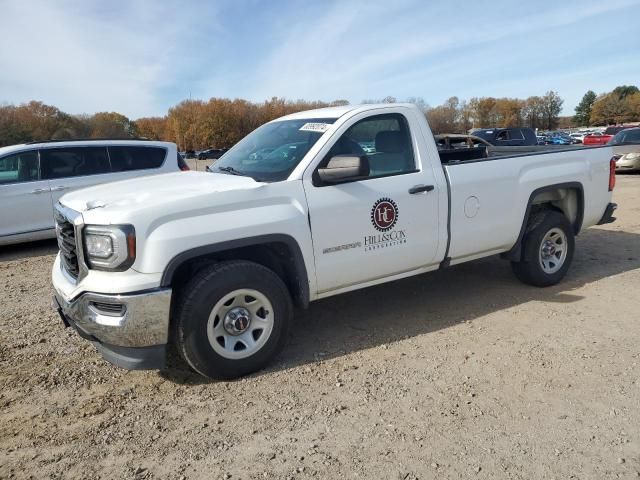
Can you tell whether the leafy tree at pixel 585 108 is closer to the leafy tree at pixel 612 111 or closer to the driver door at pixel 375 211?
the leafy tree at pixel 612 111

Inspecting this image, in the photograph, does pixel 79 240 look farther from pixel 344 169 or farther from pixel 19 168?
pixel 19 168

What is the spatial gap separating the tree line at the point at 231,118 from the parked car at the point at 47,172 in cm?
5621

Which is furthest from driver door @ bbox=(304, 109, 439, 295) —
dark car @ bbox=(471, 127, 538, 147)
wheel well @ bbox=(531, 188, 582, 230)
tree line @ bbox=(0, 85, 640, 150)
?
tree line @ bbox=(0, 85, 640, 150)

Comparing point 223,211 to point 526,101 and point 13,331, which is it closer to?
point 13,331

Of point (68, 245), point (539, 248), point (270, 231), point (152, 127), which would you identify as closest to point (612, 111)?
point (152, 127)

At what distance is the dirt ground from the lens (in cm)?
273

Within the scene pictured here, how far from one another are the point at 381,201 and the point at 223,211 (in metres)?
1.30

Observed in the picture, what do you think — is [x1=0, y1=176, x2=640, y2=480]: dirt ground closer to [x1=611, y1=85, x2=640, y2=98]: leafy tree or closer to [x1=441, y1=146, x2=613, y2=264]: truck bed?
[x1=441, y1=146, x2=613, y2=264]: truck bed

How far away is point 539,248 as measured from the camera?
207 inches

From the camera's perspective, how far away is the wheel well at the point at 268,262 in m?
3.56

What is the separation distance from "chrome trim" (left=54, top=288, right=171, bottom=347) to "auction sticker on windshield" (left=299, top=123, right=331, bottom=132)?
5.81ft

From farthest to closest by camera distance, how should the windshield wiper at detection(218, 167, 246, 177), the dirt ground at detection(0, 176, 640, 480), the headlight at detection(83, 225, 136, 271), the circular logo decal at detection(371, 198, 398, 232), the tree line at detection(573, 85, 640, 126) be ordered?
the tree line at detection(573, 85, 640, 126), the windshield wiper at detection(218, 167, 246, 177), the circular logo decal at detection(371, 198, 398, 232), the headlight at detection(83, 225, 136, 271), the dirt ground at detection(0, 176, 640, 480)

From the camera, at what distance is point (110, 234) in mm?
3150

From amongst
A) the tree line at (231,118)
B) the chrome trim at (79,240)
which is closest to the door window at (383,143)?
the chrome trim at (79,240)
